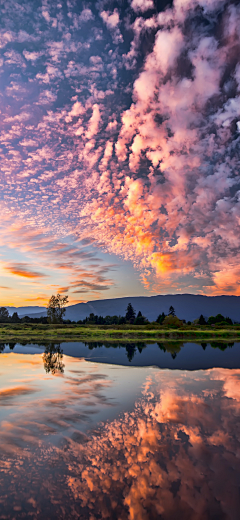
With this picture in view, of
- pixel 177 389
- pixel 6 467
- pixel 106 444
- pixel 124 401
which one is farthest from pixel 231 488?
pixel 177 389

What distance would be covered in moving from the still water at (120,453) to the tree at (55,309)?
100101 millimetres

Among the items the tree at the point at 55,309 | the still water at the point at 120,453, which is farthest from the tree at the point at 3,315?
the still water at the point at 120,453

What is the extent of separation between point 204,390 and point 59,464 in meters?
10.8

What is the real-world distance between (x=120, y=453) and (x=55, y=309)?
11033 centimetres

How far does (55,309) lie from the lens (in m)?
113

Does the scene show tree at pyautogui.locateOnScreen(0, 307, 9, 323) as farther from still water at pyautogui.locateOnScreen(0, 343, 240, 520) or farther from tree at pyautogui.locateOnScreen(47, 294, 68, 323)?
A: still water at pyautogui.locateOnScreen(0, 343, 240, 520)

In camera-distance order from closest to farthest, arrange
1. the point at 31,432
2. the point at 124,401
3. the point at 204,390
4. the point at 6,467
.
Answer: the point at 6,467
the point at 31,432
the point at 124,401
the point at 204,390

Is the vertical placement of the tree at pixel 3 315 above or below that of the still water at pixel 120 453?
above

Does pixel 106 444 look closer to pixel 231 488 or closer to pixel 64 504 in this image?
pixel 64 504

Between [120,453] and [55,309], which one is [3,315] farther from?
[120,453]

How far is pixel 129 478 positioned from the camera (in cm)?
629

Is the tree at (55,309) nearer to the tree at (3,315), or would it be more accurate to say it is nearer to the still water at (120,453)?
the tree at (3,315)

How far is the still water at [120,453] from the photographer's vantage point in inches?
212

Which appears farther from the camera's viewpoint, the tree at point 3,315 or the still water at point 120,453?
the tree at point 3,315
